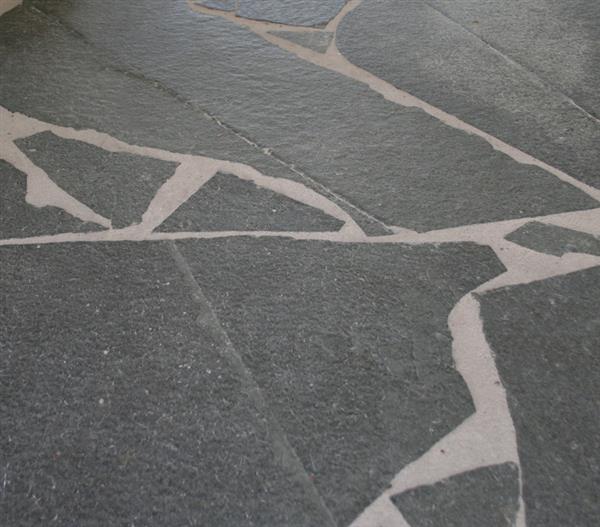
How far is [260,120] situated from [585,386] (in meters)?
1.59

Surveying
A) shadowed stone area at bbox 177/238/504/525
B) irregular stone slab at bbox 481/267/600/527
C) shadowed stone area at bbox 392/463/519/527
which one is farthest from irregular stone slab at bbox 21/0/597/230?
shadowed stone area at bbox 392/463/519/527

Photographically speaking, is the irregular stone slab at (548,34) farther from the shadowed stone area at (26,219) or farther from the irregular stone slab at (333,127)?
the shadowed stone area at (26,219)

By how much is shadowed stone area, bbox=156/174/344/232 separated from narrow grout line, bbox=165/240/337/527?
0.14 metres

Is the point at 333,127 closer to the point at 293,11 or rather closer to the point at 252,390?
the point at 293,11

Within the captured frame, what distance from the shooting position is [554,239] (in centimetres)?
214

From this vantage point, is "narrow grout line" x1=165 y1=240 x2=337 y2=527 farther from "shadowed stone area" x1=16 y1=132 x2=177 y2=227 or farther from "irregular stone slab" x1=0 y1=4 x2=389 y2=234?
"irregular stone slab" x1=0 y1=4 x2=389 y2=234

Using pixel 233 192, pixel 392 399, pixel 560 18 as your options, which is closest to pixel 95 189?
pixel 233 192

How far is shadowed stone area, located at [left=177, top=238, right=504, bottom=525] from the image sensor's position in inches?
63.0

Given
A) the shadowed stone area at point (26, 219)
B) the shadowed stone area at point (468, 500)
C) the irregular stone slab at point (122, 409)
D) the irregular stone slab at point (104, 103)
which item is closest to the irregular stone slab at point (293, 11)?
the irregular stone slab at point (104, 103)

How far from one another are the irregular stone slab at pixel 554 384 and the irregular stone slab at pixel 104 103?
53cm

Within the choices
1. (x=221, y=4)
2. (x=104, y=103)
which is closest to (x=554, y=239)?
(x=104, y=103)

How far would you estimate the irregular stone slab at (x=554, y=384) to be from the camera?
151 cm

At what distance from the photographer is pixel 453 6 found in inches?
136

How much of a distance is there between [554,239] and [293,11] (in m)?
1.98
